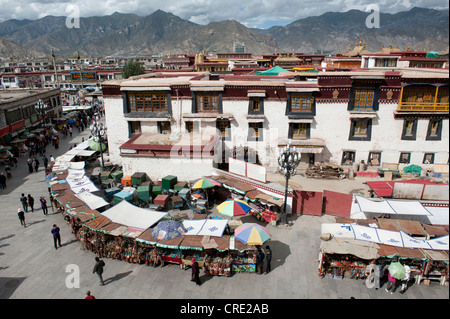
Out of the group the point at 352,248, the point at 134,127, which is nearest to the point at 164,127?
the point at 134,127

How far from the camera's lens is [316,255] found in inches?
629

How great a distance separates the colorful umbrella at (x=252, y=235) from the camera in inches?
564

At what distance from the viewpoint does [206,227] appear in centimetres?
1591

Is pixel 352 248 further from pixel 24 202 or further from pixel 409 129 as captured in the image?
pixel 24 202

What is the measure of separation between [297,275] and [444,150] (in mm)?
20400

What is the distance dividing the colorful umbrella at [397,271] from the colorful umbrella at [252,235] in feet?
18.2

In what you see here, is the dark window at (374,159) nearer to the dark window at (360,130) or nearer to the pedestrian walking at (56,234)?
the dark window at (360,130)

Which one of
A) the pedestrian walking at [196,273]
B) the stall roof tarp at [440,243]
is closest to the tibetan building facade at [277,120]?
the pedestrian walking at [196,273]

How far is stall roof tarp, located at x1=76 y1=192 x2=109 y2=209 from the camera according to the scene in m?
18.8

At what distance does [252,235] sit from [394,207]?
8.63 meters

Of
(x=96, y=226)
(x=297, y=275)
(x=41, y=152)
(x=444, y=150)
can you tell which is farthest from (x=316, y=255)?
(x=41, y=152)

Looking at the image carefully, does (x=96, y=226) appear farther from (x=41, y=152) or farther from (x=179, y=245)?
(x=41, y=152)

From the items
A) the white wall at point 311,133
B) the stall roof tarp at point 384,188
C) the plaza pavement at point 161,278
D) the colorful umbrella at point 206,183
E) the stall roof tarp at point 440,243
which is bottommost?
the plaza pavement at point 161,278

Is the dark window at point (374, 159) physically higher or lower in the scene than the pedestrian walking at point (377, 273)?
higher
